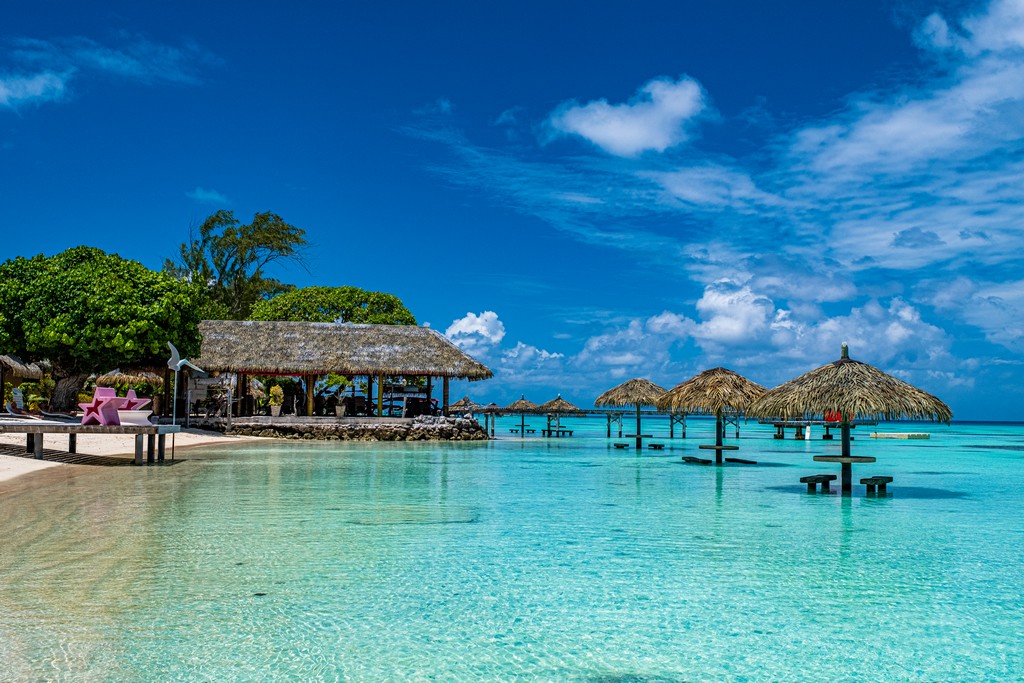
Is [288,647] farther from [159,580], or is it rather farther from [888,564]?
[888,564]

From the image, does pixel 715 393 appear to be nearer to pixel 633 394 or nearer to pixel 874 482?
pixel 874 482

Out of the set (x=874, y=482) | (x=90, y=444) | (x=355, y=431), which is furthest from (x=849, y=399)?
(x=355, y=431)

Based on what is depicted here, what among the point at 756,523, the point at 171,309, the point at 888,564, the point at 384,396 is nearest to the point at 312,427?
the point at 384,396

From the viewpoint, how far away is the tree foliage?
64.2ft

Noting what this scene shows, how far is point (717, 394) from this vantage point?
15.9 meters

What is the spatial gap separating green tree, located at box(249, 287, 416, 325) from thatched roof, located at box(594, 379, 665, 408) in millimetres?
11924

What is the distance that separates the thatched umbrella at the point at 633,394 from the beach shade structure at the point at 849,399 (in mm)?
12027

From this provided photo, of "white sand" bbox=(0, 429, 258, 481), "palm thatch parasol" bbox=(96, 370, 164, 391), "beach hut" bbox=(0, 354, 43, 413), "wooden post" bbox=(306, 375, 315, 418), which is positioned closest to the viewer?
"white sand" bbox=(0, 429, 258, 481)

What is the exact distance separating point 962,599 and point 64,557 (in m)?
6.04

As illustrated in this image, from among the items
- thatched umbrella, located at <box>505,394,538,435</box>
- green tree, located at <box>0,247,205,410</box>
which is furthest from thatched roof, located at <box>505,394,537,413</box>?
green tree, located at <box>0,247,205,410</box>

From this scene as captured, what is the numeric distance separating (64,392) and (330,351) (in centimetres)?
721

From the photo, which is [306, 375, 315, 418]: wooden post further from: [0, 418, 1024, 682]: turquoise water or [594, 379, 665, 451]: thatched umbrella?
[0, 418, 1024, 682]: turquoise water

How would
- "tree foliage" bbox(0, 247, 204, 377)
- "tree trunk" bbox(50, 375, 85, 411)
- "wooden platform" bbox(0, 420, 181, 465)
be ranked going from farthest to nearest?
"tree trunk" bbox(50, 375, 85, 411) → "tree foliage" bbox(0, 247, 204, 377) → "wooden platform" bbox(0, 420, 181, 465)

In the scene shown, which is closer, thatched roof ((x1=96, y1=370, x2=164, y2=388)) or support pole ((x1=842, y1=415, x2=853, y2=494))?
support pole ((x1=842, y1=415, x2=853, y2=494))
